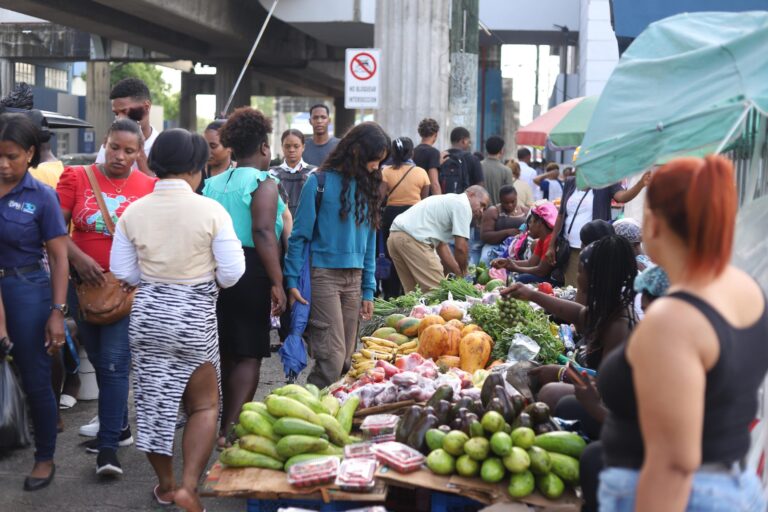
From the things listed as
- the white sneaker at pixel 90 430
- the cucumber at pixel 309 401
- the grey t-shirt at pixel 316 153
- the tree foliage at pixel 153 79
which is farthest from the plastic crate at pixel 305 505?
A: the tree foliage at pixel 153 79

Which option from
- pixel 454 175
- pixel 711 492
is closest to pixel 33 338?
pixel 711 492

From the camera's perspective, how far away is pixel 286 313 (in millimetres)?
6383

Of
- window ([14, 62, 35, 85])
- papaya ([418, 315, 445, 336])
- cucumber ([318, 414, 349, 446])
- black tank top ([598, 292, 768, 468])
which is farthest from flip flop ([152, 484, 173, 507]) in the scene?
window ([14, 62, 35, 85])

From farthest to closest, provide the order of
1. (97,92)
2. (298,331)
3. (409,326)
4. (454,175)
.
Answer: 1. (97,92)
2. (454,175)
3. (409,326)
4. (298,331)

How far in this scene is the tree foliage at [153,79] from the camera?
2470 inches

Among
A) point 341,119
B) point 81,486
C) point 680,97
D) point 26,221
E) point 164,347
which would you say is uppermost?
point 341,119

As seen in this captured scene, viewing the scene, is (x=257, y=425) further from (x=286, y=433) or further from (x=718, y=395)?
(x=718, y=395)

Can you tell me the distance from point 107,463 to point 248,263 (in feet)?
4.70

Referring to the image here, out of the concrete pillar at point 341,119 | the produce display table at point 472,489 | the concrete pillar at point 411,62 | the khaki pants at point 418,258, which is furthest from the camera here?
the concrete pillar at point 341,119

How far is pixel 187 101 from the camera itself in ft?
151

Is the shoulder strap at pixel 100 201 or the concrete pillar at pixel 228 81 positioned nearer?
the shoulder strap at pixel 100 201

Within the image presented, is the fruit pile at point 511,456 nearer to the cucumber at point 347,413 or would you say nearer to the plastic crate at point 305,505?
the plastic crate at point 305,505

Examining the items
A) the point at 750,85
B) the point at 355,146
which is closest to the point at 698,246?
the point at 750,85

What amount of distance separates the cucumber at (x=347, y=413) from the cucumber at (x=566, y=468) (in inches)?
50.3
